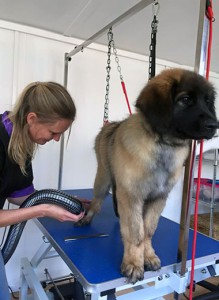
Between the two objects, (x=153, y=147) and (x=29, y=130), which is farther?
(x=29, y=130)

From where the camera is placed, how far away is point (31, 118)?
113 cm

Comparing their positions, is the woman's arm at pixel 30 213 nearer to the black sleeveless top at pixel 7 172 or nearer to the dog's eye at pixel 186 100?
the black sleeveless top at pixel 7 172

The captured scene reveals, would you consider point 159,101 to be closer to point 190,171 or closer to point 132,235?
point 190,171

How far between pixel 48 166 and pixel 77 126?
0.42m

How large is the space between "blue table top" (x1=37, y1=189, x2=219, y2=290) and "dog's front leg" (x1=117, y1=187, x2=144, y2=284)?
0.05m

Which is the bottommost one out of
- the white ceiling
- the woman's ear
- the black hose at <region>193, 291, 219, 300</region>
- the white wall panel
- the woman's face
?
the black hose at <region>193, 291, 219, 300</region>

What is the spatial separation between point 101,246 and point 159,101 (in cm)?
67

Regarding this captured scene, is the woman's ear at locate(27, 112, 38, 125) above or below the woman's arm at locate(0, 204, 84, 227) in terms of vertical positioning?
above

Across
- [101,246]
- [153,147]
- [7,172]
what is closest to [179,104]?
[153,147]

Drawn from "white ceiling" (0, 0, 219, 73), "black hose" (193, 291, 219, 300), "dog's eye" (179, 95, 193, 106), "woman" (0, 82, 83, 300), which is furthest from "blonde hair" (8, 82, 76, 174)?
"black hose" (193, 291, 219, 300)

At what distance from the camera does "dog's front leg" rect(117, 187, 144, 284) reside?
916 mm

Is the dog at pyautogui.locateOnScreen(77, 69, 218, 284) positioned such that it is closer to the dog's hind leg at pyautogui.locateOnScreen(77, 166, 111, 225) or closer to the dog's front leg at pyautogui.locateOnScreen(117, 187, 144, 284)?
the dog's front leg at pyautogui.locateOnScreen(117, 187, 144, 284)

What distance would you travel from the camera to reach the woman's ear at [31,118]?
112 centimetres

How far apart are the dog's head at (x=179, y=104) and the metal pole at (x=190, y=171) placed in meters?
0.05
